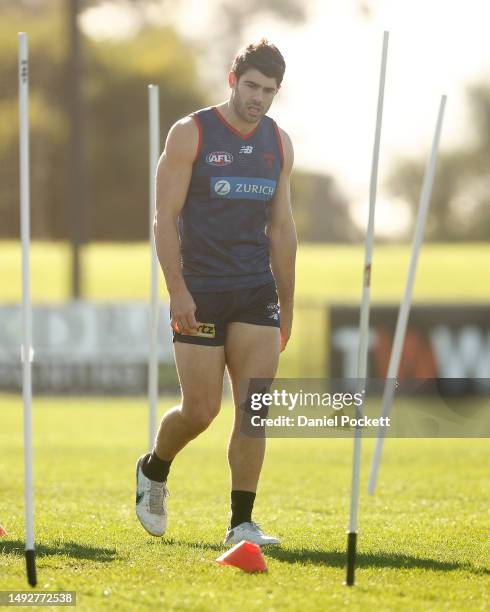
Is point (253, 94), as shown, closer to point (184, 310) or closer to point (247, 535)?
point (184, 310)

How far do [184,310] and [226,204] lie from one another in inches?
20.3

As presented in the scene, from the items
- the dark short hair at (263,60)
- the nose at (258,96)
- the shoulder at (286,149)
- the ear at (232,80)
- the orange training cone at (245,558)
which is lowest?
the orange training cone at (245,558)

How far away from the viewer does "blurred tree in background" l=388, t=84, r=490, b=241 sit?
4396 centimetres

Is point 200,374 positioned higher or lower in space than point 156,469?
higher

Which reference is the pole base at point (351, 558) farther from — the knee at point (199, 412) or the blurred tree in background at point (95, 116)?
the blurred tree in background at point (95, 116)

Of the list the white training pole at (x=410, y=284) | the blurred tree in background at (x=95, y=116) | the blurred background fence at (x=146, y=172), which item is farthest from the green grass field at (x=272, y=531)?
the blurred tree in background at (x=95, y=116)

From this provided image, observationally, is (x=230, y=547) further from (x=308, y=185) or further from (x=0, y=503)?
(x=308, y=185)

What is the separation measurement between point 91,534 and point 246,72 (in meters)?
2.43

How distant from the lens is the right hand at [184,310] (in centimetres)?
598

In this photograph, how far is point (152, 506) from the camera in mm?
6457

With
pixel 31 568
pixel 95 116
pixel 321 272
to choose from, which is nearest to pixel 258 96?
pixel 31 568

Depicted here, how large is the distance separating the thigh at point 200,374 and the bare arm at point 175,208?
14cm

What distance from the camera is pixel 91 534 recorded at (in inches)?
265

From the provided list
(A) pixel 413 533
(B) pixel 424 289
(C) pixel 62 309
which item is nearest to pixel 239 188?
(A) pixel 413 533
